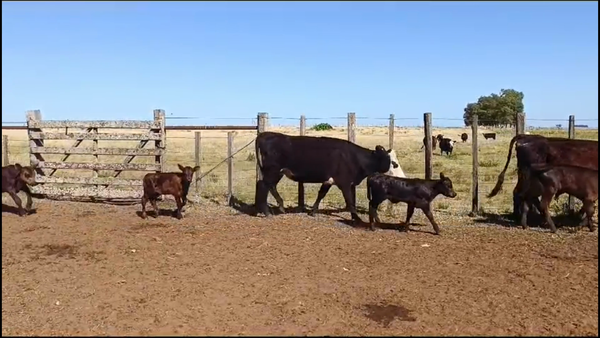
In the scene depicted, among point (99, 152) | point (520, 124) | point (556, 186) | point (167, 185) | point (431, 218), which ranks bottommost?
point (431, 218)

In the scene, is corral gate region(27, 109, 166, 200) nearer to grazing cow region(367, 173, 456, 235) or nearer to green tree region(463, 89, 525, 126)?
grazing cow region(367, 173, 456, 235)

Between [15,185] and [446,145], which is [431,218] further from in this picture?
[446,145]

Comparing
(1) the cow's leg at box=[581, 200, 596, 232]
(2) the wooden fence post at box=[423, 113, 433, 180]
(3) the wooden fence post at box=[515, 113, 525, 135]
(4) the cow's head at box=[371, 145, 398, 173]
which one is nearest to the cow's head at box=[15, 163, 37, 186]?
(4) the cow's head at box=[371, 145, 398, 173]

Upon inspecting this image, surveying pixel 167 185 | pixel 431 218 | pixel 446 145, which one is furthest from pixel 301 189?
pixel 446 145

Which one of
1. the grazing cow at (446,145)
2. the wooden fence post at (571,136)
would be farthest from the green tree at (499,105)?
the wooden fence post at (571,136)

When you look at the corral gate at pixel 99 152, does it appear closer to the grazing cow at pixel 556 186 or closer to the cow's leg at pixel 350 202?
the cow's leg at pixel 350 202

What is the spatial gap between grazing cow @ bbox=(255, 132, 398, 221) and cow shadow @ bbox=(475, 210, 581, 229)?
1946 millimetres

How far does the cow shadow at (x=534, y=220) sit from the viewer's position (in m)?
9.15

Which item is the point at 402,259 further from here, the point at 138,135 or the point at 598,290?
the point at 138,135

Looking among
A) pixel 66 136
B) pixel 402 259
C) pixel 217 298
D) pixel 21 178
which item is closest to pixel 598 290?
pixel 402 259

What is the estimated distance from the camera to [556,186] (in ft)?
26.6

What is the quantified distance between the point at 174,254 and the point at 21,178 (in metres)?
2.57

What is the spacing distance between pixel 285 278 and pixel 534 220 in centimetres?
522

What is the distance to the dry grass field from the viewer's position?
4320mm
